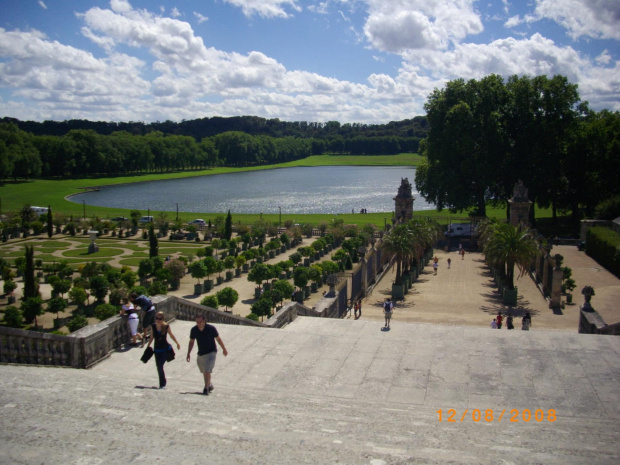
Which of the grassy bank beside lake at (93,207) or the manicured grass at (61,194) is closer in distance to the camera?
the grassy bank beside lake at (93,207)

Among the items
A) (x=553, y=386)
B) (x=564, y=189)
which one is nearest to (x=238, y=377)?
(x=553, y=386)

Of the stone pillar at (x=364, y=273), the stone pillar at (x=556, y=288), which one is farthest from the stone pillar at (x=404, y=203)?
the stone pillar at (x=556, y=288)

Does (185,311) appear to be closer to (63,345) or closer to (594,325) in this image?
(63,345)

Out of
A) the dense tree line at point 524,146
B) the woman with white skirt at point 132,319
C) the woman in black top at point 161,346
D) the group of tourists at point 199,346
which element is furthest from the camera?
the dense tree line at point 524,146

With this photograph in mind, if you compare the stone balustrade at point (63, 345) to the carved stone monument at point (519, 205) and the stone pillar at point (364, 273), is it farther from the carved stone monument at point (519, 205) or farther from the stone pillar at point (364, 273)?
the carved stone monument at point (519, 205)

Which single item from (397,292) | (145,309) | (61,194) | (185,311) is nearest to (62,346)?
(145,309)

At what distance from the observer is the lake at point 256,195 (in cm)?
9081

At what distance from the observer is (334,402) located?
10.6 metres

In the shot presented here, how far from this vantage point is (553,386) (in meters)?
11.7

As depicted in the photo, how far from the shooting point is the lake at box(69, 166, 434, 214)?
3575 inches

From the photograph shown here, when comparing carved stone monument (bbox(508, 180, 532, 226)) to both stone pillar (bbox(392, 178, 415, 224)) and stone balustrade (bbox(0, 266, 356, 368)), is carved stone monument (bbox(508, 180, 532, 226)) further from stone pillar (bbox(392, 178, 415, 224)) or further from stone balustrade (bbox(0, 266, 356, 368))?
stone balustrade (bbox(0, 266, 356, 368))
